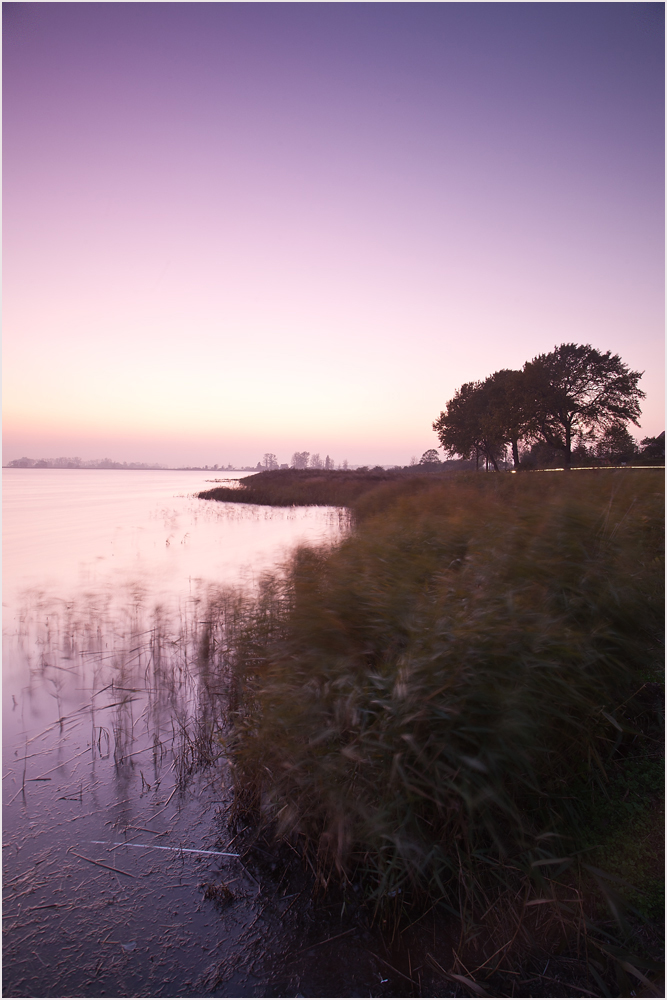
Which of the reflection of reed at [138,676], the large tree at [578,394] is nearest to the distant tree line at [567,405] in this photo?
the large tree at [578,394]

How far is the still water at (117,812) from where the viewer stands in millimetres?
3570

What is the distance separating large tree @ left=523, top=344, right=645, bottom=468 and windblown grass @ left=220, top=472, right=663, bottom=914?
100 ft

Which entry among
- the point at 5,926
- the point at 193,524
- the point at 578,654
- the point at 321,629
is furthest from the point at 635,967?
the point at 193,524

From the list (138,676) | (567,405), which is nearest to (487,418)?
(567,405)

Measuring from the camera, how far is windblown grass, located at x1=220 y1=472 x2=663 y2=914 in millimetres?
3557

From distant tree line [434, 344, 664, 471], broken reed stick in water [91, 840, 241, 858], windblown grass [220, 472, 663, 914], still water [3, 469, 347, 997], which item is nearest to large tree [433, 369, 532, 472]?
distant tree line [434, 344, 664, 471]

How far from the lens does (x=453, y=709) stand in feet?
11.4

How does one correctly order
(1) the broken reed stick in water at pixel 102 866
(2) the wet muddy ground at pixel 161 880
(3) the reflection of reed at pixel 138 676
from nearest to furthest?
(2) the wet muddy ground at pixel 161 880 < (1) the broken reed stick in water at pixel 102 866 < (3) the reflection of reed at pixel 138 676

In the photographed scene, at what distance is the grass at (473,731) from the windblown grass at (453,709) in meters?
0.02

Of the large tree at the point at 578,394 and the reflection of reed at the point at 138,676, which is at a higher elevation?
the large tree at the point at 578,394

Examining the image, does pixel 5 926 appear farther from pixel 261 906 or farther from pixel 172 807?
pixel 261 906

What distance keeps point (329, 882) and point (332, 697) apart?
142 centimetres

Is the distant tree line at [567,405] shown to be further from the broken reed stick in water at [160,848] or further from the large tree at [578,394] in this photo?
the broken reed stick in water at [160,848]

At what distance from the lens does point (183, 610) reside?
10.8 m
